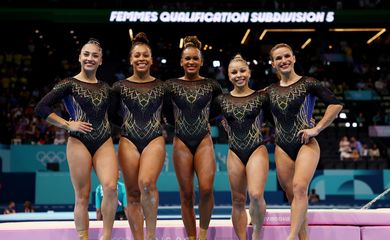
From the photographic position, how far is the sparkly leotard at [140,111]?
16.0 ft

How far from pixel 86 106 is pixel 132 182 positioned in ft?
2.79

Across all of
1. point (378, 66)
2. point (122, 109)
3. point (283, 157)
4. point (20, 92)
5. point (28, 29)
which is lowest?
point (283, 157)

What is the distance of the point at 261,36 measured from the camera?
21.5 m

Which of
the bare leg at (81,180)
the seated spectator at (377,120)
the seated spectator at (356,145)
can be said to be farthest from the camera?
the seated spectator at (377,120)

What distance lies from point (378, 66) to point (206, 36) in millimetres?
7106

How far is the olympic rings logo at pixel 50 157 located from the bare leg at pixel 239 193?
9.65 meters

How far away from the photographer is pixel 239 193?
16.1 feet

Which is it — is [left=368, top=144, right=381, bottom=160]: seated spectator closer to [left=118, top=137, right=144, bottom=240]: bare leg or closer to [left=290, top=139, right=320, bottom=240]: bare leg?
[left=290, top=139, right=320, bottom=240]: bare leg

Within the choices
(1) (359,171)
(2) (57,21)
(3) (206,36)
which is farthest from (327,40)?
(2) (57,21)

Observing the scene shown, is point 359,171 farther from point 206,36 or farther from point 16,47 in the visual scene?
point 16,47

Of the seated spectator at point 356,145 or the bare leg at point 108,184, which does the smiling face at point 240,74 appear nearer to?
the bare leg at point 108,184

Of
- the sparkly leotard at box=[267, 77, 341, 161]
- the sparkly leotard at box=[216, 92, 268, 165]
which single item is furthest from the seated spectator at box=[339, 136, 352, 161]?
the sparkly leotard at box=[216, 92, 268, 165]

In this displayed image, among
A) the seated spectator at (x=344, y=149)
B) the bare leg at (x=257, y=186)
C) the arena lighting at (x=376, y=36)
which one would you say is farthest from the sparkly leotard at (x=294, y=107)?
the arena lighting at (x=376, y=36)

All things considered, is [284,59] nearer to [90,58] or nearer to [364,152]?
[90,58]
